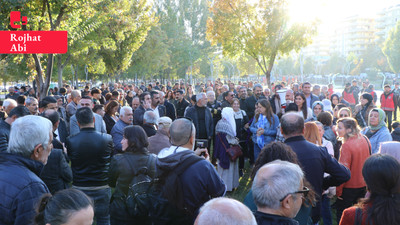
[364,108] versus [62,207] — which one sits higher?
[62,207]

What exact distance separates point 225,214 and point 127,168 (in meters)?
2.47

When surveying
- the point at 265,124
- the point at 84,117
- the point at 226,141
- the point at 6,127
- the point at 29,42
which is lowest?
the point at 226,141

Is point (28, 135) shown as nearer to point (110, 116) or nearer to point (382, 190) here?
point (382, 190)

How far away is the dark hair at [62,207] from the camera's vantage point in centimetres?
191

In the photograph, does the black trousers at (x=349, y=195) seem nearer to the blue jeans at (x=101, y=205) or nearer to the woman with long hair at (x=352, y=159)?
the woman with long hair at (x=352, y=159)

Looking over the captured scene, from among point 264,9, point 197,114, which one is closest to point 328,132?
point 197,114

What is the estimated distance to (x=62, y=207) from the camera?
1.92 metres

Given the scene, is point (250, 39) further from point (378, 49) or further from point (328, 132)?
point (378, 49)

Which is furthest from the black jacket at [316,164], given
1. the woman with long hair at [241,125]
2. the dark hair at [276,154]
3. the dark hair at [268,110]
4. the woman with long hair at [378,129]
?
the woman with long hair at [241,125]

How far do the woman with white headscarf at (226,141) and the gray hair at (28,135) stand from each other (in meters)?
4.83

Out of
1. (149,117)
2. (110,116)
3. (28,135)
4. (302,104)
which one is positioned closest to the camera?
(28,135)

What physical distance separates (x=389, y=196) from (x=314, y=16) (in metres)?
13.9

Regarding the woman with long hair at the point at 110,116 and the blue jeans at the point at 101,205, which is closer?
the blue jeans at the point at 101,205

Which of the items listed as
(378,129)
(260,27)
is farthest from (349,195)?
(260,27)
